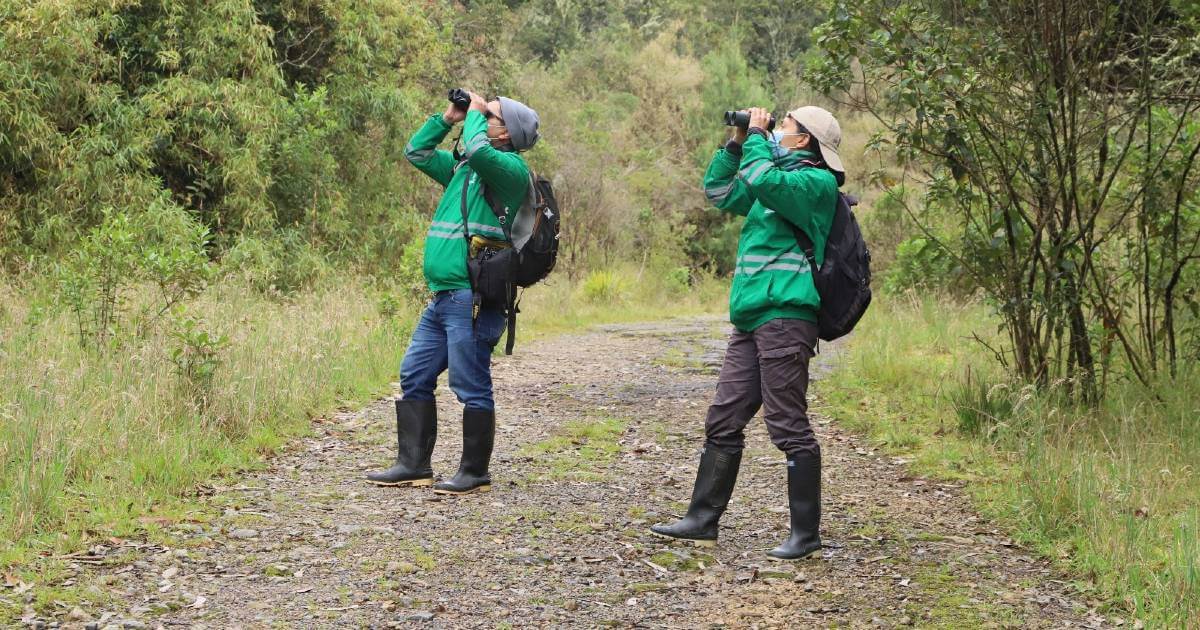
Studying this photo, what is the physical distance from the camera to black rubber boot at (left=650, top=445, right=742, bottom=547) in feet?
17.0

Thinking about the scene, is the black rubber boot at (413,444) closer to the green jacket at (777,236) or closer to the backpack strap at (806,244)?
the green jacket at (777,236)

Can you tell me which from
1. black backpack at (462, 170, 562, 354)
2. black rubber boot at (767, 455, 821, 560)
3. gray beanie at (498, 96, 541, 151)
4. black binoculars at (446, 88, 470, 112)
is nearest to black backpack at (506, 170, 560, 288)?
black backpack at (462, 170, 562, 354)

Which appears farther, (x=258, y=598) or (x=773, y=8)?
(x=773, y=8)

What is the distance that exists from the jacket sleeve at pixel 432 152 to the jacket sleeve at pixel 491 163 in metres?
0.40

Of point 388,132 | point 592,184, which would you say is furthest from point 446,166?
point 592,184

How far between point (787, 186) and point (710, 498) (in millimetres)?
1418

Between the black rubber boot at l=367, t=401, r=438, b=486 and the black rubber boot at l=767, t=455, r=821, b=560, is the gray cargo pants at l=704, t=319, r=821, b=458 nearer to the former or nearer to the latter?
the black rubber boot at l=767, t=455, r=821, b=560

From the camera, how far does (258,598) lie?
4258 millimetres

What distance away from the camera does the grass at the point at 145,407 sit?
500 cm

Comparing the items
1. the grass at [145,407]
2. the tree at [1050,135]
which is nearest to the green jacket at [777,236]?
the tree at [1050,135]

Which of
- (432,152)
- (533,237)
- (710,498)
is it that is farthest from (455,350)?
(710,498)

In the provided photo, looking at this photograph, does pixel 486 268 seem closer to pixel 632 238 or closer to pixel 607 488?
pixel 607 488

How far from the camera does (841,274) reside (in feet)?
16.0

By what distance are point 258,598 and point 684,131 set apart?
30.1 m
